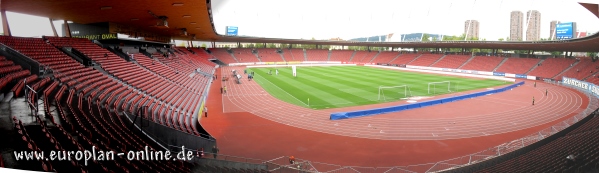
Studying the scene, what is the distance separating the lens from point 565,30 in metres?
35.4

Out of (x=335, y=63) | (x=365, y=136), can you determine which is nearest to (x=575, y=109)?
(x=365, y=136)

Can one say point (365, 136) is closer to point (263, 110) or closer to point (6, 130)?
point (263, 110)

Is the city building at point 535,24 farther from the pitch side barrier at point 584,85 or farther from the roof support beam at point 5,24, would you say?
the roof support beam at point 5,24

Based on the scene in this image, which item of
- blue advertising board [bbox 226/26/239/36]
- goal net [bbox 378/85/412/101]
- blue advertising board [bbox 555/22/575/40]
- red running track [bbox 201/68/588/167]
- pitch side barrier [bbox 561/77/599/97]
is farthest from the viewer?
blue advertising board [bbox 226/26/239/36]

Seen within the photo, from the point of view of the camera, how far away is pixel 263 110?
2205 centimetres

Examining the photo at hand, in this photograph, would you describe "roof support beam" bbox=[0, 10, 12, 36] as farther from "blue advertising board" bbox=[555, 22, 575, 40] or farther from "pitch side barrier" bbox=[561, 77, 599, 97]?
"blue advertising board" bbox=[555, 22, 575, 40]

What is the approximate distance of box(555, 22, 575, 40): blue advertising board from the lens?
114 feet

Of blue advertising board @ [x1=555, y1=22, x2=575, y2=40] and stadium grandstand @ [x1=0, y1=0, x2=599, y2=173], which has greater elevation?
blue advertising board @ [x1=555, y1=22, x2=575, y2=40]

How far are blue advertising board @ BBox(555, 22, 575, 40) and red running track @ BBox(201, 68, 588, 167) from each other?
43.2ft

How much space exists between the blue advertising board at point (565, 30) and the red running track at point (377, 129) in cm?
1317

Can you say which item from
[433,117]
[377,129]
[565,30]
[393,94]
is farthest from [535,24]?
[377,129]

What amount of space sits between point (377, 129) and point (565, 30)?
103 ft

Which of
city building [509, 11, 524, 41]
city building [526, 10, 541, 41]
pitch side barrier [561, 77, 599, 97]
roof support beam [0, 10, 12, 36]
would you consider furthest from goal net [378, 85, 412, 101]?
city building [509, 11, 524, 41]

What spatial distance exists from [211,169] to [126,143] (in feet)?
8.62
